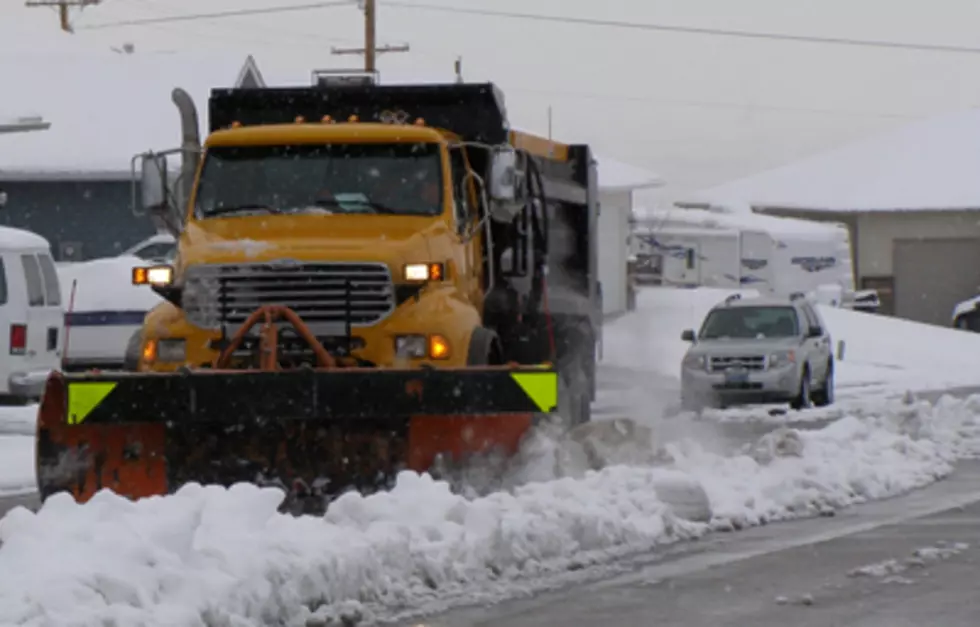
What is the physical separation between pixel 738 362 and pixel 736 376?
0.30 m

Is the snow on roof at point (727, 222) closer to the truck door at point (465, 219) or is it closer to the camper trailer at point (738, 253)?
the camper trailer at point (738, 253)

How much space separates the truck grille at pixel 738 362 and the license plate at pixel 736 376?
11 centimetres

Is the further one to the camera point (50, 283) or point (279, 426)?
point (50, 283)

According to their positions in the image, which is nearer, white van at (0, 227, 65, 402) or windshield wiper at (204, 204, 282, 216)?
windshield wiper at (204, 204, 282, 216)

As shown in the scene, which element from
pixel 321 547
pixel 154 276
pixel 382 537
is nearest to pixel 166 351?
pixel 154 276

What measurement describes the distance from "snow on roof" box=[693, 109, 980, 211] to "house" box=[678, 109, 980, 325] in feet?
0.12

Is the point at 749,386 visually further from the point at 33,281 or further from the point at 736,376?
the point at 33,281

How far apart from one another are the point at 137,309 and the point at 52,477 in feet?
40.2

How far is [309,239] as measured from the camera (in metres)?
13.7

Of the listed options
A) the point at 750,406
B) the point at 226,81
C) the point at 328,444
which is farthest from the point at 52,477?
the point at 226,81

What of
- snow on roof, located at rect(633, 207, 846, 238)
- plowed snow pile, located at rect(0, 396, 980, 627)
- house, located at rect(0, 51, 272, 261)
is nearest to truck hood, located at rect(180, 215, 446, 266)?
plowed snow pile, located at rect(0, 396, 980, 627)

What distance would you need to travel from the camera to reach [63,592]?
7723 mm

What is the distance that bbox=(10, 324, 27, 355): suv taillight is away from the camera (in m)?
22.5

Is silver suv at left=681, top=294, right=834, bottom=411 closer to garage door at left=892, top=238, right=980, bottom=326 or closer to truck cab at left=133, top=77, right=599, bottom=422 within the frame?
truck cab at left=133, top=77, right=599, bottom=422
